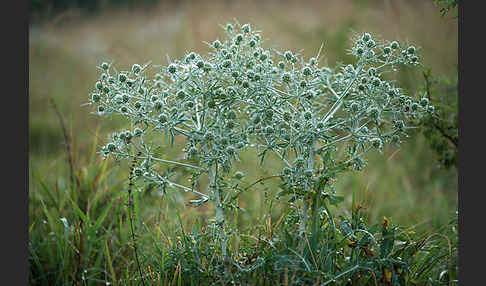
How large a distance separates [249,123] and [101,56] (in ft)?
14.6

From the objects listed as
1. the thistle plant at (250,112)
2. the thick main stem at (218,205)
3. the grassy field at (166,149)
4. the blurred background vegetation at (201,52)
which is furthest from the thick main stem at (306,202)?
the blurred background vegetation at (201,52)

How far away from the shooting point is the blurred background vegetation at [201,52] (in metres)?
3.36

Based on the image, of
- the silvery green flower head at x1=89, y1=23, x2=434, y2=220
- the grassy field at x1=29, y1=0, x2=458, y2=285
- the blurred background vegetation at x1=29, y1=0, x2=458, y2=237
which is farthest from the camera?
the blurred background vegetation at x1=29, y1=0, x2=458, y2=237

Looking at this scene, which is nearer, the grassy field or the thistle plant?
the thistle plant

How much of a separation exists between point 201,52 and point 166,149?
131 cm

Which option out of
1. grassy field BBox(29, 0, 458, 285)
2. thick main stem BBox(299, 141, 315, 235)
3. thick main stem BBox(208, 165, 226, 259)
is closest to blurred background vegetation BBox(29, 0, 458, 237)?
grassy field BBox(29, 0, 458, 285)

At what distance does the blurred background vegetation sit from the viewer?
11.0 feet

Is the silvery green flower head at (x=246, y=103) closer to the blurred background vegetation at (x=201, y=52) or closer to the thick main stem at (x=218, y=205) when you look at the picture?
the thick main stem at (x=218, y=205)

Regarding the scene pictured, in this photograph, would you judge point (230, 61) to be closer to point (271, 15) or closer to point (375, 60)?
point (375, 60)

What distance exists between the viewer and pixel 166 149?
4320 millimetres

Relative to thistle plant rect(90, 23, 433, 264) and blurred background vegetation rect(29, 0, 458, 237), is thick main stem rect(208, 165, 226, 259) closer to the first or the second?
thistle plant rect(90, 23, 433, 264)

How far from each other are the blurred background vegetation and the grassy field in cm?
2

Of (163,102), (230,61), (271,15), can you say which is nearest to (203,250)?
(163,102)

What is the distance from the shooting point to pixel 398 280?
194 centimetres
